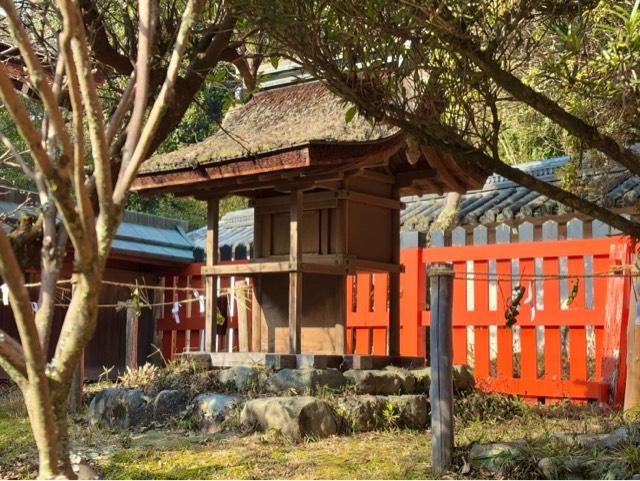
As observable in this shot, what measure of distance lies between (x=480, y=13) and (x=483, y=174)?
4479mm

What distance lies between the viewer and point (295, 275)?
7.32 m

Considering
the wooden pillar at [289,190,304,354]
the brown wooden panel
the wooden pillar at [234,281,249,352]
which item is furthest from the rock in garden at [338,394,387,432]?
the wooden pillar at [234,281,249,352]

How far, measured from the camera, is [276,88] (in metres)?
9.05

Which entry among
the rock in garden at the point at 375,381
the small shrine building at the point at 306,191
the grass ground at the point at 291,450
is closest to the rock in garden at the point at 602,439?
the grass ground at the point at 291,450

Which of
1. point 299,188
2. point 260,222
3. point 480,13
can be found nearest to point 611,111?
point 480,13

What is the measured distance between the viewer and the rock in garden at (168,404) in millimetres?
6895

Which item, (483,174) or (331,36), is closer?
→ (331,36)

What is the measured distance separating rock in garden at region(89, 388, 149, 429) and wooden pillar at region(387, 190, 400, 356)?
256 centimetres

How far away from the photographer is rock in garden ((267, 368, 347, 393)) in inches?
263

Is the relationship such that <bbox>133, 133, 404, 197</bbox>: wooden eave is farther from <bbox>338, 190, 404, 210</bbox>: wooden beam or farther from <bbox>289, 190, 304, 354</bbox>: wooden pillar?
<bbox>338, 190, 404, 210</bbox>: wooden beam

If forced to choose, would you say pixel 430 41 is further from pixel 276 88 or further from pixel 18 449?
pixel 276 88

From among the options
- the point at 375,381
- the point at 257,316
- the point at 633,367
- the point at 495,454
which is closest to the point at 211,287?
the point at 257,316

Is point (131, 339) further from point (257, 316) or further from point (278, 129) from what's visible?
point (278, 129)

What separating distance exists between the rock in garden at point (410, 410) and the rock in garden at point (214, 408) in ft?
4.32
